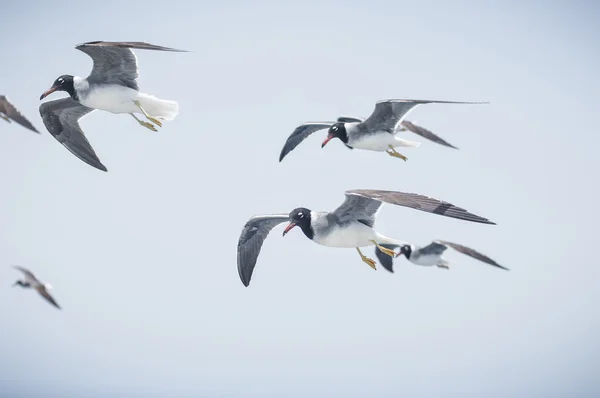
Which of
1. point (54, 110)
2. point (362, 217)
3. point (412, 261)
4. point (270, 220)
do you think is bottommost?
point (362, 217)

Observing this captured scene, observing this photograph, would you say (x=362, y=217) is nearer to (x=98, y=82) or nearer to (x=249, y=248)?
(x=249, y=248)

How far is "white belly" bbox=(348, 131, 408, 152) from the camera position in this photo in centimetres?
1850

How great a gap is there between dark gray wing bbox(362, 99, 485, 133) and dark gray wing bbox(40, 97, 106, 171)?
6.85 m

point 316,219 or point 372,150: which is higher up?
point 372,150

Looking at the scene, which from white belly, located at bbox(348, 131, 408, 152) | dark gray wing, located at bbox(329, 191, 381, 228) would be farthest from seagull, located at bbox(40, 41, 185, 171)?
white belly, located at bbox(348, 131, 408, 152)

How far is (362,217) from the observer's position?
14719mm

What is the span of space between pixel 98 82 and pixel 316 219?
19.1 ft

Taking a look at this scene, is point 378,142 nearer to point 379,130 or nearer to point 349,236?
point 379,130

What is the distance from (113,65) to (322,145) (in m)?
5.90

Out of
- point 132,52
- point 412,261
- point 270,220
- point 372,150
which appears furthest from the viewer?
point 412,261

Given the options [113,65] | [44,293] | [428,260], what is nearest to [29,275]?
[44,293]

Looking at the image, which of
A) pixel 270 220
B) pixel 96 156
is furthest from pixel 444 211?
pixel 96 156

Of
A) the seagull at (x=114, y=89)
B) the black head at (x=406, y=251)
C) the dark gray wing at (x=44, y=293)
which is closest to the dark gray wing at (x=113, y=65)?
the seagull at (x=114, y=89)

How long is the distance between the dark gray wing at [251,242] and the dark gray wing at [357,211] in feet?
10.2
